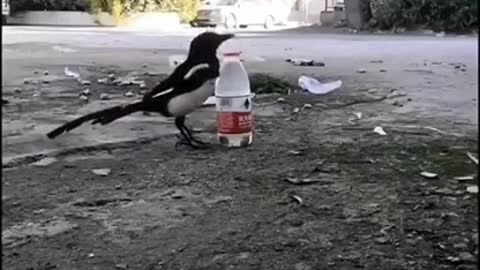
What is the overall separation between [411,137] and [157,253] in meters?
1.42

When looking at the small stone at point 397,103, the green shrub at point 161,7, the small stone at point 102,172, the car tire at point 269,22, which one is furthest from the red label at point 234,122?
the car tire at point 269,22

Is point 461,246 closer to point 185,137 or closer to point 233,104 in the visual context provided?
point 233,104

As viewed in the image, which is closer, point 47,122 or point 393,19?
point 47,122

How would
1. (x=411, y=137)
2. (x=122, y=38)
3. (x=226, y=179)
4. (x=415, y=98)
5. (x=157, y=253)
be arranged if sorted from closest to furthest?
(x=157, y=253), (x=226, y=179), (x=411, y=137), (x=415, y=98), (x=122, y=38)

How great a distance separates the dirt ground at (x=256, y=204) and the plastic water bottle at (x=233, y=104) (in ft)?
0.18

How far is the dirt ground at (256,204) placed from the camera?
154 centimetres

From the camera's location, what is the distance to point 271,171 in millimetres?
2320

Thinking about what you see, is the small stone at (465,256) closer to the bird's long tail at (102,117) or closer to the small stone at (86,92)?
the bird's long tail at (102,117)

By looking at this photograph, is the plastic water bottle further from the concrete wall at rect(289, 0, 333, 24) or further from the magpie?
the concrete wall at rect(289, 0, 333, 24)

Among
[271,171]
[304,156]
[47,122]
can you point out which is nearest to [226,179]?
[271,171]

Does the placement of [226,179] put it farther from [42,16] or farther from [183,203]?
[42,16]

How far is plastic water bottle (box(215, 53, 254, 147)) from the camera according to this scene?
2.52 m

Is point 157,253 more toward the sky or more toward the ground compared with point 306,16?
more toward the sky

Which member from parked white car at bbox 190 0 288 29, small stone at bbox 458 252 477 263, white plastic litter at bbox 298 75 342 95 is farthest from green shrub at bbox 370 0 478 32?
small stone at bbox 458 252 477 263
